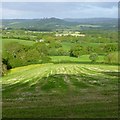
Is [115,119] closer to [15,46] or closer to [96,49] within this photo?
[15,46]

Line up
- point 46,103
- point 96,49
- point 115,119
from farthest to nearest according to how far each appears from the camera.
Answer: point 96,49
point 46,103
point 115,119

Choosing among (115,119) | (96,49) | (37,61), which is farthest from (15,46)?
(115,119)

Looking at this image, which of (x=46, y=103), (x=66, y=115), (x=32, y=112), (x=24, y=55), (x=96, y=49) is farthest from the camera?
(x=96, y=49)

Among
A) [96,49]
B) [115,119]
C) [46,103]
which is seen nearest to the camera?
[115,119]

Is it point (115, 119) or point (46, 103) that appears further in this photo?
point (46, 103)

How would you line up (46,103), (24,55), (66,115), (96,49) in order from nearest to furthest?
(66,115)
(46,103)
(24,55)
(96,49)

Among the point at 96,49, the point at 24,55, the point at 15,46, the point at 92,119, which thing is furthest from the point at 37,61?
the point at 92,119

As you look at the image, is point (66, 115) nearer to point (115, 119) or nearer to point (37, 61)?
point (115, 119)

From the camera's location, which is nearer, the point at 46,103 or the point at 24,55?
the point at 46,103
